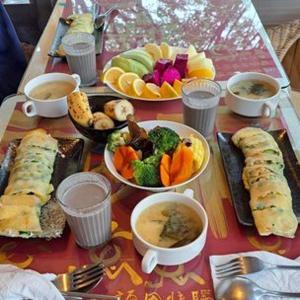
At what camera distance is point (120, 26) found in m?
1.83

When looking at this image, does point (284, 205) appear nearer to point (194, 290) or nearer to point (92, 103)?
point (194, 290)

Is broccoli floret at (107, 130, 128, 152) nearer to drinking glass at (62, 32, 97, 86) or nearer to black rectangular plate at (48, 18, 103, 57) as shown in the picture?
drinking glass at (62, 32, 97, 86)

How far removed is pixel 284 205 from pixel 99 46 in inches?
40.9

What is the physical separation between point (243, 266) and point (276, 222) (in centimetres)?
12

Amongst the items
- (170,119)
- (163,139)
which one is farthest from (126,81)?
(163,139)

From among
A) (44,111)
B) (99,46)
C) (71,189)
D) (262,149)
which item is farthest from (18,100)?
(262,149)

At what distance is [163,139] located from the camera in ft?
3.28

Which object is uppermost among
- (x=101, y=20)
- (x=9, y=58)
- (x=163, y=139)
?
(x=163, y=139)

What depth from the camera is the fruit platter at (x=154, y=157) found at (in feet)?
3.16

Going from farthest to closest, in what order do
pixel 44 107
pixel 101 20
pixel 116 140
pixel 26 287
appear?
pixel 101 20
pixel 44 107
pixel 116 140
pixel 26 287

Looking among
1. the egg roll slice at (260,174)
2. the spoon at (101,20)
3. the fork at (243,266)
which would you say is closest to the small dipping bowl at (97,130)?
the egg roll slice at (260,174)

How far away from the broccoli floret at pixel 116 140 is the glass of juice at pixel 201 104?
200 mm

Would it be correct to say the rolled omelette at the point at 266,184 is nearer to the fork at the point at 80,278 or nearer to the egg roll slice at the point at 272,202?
the egg roll slice at the point at 272,202

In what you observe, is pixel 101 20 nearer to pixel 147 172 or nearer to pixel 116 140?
pixel 116 140
